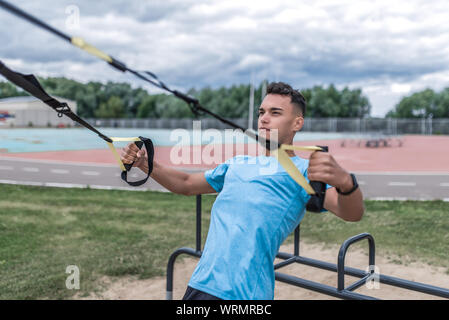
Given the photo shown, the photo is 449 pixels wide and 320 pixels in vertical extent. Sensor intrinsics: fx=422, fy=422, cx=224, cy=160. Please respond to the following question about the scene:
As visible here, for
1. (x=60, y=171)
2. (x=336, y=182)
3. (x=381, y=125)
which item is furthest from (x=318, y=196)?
(x=381, y=125)

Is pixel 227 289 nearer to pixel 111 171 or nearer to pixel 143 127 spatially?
pixel 111 171

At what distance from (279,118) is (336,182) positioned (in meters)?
0.59

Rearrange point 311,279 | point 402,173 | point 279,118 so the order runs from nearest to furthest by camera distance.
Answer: point 279,118 < point 311,279 < point 402,173

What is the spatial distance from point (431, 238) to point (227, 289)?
4.58 m

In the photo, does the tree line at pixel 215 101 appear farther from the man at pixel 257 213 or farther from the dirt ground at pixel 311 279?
the man at pixel 257 213

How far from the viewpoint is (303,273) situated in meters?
4.34

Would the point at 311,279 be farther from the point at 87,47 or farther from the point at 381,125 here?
the point at 381,125

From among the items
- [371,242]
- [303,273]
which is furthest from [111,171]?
[371,242]

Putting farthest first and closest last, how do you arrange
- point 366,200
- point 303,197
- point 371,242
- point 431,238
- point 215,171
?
point 366,200 → point 431,238 → point 371,242 → point 215,171 → point 303,197

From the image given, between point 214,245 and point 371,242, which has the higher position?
point 214,245

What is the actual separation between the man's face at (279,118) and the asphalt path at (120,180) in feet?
19.5

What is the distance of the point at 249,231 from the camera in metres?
1.71

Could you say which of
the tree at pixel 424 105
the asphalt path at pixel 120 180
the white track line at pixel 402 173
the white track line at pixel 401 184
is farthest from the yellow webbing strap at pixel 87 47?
the tree at pixel 424 105

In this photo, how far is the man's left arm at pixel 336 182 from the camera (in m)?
1.34
